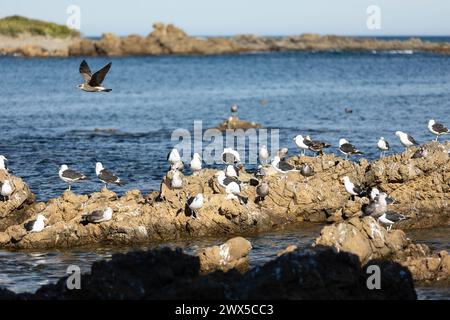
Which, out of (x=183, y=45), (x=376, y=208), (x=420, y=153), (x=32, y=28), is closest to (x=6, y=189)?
(x=376, y=208)

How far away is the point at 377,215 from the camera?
18.9 metres

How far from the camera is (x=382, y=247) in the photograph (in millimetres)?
16375

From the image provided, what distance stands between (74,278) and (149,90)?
177 feet

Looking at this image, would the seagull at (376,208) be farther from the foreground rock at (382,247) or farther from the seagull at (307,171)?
the seagull at (307,171)

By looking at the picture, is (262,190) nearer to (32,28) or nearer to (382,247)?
(382,247)

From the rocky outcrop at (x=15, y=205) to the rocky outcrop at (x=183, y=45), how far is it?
3815 inches

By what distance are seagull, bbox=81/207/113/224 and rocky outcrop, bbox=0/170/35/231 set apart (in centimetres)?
222

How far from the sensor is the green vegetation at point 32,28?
136 m

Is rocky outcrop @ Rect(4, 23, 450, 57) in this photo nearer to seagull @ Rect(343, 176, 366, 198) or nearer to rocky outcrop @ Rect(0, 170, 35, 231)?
rocky outcrop @ Rect(0, 170, 35, 231)

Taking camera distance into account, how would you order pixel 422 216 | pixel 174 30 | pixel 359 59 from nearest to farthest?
pixel 422 216 < pixel 359 59 < pixel 174 30
